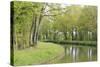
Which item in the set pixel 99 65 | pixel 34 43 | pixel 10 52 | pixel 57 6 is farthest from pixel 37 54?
pixel 99 65

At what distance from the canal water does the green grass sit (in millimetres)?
110

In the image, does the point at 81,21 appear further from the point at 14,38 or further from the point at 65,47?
the point at 14,38

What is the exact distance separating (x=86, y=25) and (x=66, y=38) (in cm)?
41

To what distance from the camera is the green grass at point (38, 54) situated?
272 centimetres

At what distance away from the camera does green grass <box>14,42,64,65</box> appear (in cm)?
272

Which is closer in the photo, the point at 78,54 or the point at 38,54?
the point at 38,54

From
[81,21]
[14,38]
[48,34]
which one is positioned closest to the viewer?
[14,38]

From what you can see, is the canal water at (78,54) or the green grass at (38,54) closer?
the green grass at (38,54)

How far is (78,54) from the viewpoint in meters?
3.09

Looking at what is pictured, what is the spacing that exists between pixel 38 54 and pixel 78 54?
654mm

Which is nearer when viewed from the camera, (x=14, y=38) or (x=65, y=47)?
(x=14, y=38)

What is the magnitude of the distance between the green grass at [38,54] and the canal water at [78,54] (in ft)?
0.36

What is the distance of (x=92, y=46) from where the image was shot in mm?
3193

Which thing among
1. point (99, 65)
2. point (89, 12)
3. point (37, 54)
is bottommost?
point (99, 65)
